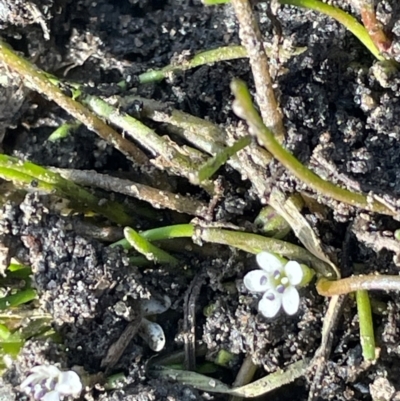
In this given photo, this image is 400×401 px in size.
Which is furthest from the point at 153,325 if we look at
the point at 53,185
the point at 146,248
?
the point at 53,185

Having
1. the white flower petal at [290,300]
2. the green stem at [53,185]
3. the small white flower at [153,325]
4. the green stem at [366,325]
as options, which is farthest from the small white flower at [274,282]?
the green stem at [53,185]

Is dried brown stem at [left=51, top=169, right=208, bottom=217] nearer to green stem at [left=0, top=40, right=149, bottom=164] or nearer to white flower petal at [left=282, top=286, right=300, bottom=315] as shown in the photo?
green stem at [left=0, top=40, right=149, bottom=164]

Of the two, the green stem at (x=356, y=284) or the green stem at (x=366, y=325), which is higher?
the green stem at (x=356, y=284)

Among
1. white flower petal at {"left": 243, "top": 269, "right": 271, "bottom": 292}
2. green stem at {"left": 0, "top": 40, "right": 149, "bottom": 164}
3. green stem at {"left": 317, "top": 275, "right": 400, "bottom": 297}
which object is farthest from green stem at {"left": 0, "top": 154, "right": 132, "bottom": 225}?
green stem at {"left": 317, "top": 275, "right": 400, "bottom": 297}

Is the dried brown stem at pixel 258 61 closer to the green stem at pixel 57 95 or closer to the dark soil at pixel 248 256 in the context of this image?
the dark soil at pixel 248 256

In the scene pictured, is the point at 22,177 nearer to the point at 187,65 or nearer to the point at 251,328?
the point at 187,65

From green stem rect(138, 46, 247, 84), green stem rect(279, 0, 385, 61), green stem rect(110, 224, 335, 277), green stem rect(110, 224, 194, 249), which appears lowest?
green stem rect(110, 224, 194, 249)
